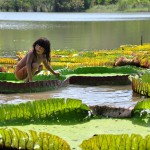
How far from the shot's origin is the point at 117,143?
3.74m

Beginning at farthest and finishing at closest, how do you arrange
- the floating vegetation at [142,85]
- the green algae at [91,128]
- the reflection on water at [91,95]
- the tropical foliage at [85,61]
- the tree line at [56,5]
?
1. the tree line at [56,5]
2. the tropical foliage at [85,61]
3. the reflection on water at [91,95]
4. the floating vegetation at [142,85]
5. the green algae at [91,128]

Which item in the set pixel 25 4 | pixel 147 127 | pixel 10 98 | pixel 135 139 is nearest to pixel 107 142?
pixel 135 139

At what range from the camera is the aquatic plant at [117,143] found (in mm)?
3719

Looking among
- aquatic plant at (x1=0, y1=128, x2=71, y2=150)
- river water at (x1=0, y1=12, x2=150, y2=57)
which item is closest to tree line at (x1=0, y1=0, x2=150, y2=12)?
river water at (x1=0, y1=12, x2=150, y2=57)

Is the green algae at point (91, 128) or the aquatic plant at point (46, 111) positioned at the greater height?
the aquatic plant at point (46, 111)

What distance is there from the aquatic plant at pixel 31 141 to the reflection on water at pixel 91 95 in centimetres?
311

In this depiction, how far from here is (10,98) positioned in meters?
7.64

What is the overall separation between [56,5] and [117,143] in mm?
147554

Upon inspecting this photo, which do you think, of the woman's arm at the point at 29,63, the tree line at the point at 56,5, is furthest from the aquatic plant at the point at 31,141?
the tree line at the point at 56,5

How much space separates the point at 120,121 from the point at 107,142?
4.76 ft

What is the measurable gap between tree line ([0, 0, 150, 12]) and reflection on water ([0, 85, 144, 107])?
135264 mm

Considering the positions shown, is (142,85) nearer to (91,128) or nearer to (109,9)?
(91,128)

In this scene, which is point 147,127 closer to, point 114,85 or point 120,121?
point 120,121

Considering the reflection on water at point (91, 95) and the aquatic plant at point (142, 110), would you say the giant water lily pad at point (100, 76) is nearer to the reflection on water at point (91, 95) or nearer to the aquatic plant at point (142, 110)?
the reflection on water at point (91, 95)
